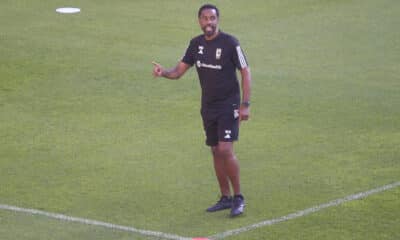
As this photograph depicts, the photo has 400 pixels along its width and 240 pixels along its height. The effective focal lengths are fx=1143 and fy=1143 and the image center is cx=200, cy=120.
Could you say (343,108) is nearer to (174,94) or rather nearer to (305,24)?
(174,94)

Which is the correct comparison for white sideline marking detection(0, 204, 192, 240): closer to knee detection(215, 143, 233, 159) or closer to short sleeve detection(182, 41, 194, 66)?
knee detection(215, 143, 233, 159)

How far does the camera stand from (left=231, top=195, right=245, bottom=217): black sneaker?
12.7 meters

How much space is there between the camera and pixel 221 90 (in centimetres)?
1255

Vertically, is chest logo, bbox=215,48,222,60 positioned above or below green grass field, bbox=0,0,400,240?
above

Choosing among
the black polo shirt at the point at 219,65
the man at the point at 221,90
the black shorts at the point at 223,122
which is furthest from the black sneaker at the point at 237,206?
the black polo shirt at the point at 219,65

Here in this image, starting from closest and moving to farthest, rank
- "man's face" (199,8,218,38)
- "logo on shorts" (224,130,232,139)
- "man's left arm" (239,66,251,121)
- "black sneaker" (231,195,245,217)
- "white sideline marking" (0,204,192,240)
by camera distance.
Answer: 1. "white sideline marking" (0,204,192,240)
2. "man's face" (199,8,218,38)
3. "man's left arm" (239,66,251,121)
4. "logo on shorts" (224,130,232,139)
5. "black sneaker" (231,195,245,217)

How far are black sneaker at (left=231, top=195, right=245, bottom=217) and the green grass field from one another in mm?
93

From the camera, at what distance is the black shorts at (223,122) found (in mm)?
12539

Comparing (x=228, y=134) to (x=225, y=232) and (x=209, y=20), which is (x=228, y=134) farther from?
(x=209, y=20)

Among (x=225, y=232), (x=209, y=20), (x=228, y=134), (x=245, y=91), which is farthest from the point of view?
(x=228, y=134)

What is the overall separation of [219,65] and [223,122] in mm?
628

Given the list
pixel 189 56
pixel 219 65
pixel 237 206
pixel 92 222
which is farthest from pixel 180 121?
pixel 92 222

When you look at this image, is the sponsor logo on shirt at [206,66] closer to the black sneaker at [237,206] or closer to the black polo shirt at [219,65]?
the black polo shirt at [219,65]

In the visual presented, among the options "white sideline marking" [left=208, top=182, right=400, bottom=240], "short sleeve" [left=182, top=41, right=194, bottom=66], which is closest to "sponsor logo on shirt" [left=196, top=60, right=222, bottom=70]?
"short sleeve" [left=182, top=41, right=194, bottom=66]
